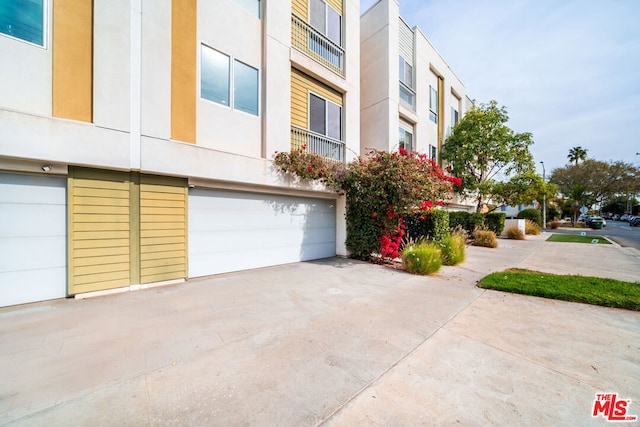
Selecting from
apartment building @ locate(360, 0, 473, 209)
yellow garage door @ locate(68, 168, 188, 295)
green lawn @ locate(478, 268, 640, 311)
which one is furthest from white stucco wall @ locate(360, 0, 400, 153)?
yellow garage door @ locate(68, 168, 188, 295)

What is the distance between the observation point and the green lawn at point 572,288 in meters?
4.60

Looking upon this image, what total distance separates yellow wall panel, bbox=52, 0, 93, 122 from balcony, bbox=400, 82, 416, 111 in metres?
12.2

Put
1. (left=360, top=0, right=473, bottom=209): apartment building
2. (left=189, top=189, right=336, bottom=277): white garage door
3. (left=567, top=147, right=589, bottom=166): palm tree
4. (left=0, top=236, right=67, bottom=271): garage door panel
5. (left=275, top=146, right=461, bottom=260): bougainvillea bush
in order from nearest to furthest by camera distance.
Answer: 1. (left=0, top=236, right=67, bottom=271): garage door panel
2. (left=189, top=189, right=336, bottom=277): white garage door
3. (left=275, top=146, right=461, bottom=260): bougainvillea bush
4. (left=360, top=0, right=473, bottom=209): apartment building
5. (left=567, top=147, right=589, bottom=166): palm tree

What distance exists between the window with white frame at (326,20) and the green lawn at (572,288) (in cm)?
1013

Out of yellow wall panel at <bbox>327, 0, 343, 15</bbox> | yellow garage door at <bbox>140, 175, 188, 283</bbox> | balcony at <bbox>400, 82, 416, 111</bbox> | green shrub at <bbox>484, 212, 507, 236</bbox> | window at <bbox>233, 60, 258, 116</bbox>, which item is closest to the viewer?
yellow garage door at <bbox>140, 175, 188, 283</bbox>

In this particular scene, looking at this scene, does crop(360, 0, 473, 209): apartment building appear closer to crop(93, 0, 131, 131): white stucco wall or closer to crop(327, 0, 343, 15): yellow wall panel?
crop(327, 0, 343, 15): yellow wall panel

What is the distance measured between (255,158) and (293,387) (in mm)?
5775

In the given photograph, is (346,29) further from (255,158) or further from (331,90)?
(255,158)

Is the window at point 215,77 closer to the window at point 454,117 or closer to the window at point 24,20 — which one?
the window at point 24,20

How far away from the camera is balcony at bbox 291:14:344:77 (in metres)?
8.28

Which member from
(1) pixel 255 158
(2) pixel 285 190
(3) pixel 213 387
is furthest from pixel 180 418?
(2) pixel 285 190

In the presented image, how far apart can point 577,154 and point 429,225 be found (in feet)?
171

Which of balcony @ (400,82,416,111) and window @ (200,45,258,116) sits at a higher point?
balcony @ (400,82,416,111)

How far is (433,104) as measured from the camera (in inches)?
615
